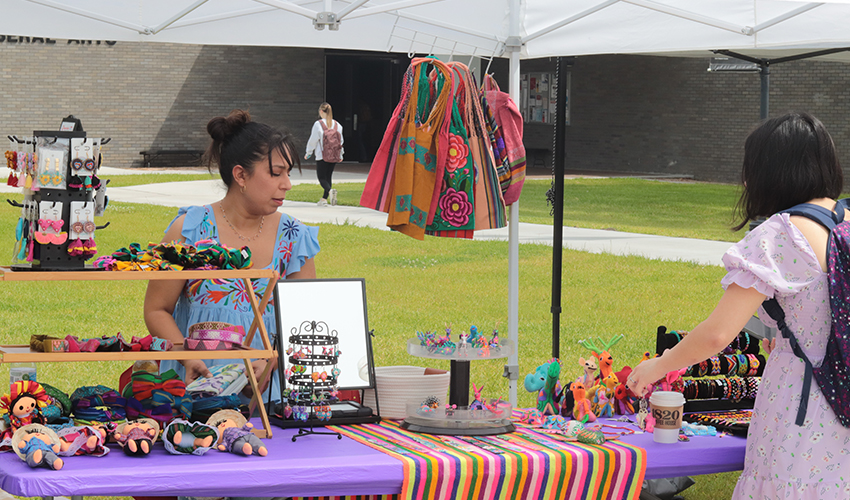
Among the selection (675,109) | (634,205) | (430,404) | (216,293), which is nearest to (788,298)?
(430,404)

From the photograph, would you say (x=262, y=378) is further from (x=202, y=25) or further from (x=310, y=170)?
(x=310, y=170)

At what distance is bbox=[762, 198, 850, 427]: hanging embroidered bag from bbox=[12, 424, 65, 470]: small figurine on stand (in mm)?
1815

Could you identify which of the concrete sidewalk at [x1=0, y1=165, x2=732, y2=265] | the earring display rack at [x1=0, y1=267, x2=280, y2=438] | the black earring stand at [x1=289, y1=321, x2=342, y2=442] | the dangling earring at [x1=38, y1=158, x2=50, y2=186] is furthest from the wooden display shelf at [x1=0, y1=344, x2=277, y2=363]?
the concrete sidewalk at [x1=0, y1=165, x2=732, y2=265]

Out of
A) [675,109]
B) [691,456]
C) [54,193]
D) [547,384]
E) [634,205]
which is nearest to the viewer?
[54,193]

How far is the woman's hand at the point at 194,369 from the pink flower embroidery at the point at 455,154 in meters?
1.18

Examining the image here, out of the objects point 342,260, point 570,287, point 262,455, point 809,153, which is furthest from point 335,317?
point 342,260

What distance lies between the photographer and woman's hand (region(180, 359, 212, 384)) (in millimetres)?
2967

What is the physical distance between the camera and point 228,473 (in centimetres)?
226

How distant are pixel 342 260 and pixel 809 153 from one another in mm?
8037

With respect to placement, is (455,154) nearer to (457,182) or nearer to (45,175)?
(457,182)

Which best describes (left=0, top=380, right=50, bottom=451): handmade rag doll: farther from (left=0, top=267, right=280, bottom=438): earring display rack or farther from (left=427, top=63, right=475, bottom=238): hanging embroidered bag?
(left=427, top=63, right=475, bottom=238): hanging embroidered bag

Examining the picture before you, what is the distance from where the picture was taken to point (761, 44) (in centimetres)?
361

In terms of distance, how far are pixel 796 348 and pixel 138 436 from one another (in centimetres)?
169

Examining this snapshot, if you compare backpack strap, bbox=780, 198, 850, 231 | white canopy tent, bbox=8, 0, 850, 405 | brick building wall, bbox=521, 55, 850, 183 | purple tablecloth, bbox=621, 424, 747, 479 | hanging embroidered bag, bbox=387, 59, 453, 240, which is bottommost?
purple tablecloth, bbox=621, 424, 747, 479
